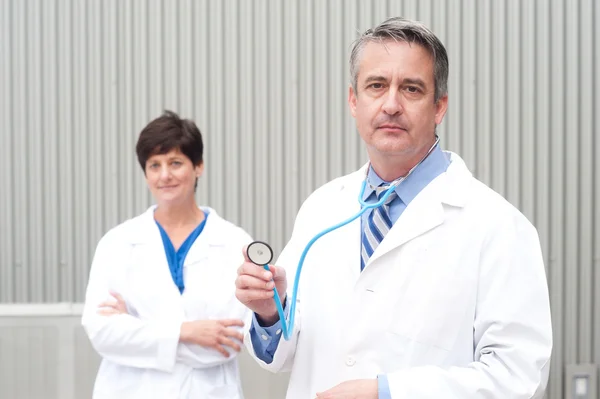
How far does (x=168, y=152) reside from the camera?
9.54ft

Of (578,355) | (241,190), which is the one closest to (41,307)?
(241,190)

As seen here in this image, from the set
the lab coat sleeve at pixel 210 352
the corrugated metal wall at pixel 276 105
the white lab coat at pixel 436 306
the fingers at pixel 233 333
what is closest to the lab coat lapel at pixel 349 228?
the white lab coat at pixel 436 306

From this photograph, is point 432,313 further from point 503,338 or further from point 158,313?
point 158,313

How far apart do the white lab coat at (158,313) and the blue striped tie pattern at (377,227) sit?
1.04 metres

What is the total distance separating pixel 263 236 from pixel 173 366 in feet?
4.84

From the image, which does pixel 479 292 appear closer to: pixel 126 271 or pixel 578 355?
pixel 126 271

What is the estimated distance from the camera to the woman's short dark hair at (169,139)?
290 cm

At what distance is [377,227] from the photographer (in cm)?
179

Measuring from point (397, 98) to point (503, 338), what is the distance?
1.68ft

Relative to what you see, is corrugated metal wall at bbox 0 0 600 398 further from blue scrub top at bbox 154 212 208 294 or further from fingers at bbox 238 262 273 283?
fingers at bbox 238 262 273 283

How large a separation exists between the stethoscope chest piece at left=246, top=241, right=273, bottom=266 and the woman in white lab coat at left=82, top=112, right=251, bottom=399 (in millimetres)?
1055

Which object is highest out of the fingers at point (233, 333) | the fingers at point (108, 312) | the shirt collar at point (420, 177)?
the shirt collar at point (420, 177)

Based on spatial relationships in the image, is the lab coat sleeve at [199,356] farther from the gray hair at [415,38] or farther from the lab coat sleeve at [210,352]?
the gray hair at [415,38]

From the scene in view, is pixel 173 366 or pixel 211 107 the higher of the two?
pixel 211 107
